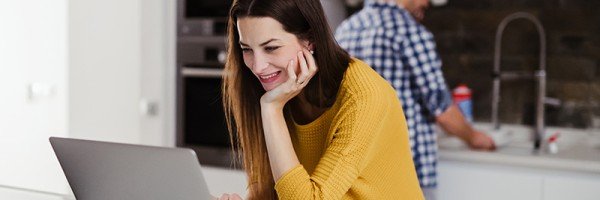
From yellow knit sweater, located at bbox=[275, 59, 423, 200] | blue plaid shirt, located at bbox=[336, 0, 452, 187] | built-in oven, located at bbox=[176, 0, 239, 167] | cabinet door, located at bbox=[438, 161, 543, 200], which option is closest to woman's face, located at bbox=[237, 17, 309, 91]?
yellow knit sweater, located at bbox=[275, 59, 423, 200]

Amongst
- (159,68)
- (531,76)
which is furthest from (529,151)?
(159,68)

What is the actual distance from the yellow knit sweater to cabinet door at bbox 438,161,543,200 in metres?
1.38

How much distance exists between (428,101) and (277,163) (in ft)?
4.84

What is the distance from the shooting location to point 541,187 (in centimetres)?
287

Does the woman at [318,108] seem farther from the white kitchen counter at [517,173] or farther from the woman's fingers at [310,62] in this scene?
the white kitchen counter at [517,173]

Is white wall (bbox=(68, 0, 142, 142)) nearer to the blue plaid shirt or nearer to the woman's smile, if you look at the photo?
the blue plaid shirt

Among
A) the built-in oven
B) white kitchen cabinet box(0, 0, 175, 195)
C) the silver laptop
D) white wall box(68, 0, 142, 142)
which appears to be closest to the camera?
the silver laptop

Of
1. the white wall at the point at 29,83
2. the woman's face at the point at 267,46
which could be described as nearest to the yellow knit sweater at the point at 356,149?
the woman's face at the point at 267,46

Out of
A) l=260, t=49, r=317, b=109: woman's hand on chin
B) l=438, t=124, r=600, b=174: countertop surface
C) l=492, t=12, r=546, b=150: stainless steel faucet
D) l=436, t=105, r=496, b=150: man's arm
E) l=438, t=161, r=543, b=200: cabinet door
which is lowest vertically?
l=438, t=161, r=543, b=200: cabinet door

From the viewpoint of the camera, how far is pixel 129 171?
1.36 meters

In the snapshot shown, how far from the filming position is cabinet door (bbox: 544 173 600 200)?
2791 millimetres

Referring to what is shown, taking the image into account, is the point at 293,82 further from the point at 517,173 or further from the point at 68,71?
the point at 68,71

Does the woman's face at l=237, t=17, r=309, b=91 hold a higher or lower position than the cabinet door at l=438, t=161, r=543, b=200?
higher

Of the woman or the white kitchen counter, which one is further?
the white kitchen counter
